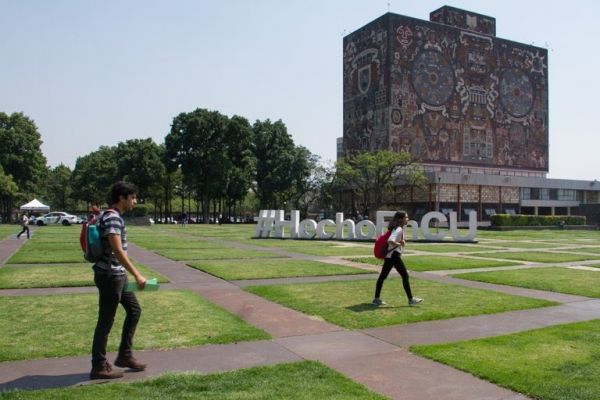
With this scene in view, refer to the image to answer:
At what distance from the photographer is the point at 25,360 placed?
5.73 meters

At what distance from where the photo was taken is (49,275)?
42.0ft

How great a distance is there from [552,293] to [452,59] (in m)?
61.5

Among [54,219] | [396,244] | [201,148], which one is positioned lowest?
[54,219]

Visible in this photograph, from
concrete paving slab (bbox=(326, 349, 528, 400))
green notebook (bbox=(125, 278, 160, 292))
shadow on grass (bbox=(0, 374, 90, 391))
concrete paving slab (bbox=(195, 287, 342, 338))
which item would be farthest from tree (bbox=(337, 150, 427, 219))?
shadow on grass (bbox=(0, 374, 90, 391))

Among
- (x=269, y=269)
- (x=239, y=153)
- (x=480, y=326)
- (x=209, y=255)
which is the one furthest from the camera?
(x=239, y=153)

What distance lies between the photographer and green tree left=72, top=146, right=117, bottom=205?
71.7 meters

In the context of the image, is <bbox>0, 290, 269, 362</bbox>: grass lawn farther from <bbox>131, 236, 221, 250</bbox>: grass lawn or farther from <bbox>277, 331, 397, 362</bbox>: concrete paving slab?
<bbox>131, 236, 221, 250</bbox>: grass lawn

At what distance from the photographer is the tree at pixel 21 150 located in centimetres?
6216

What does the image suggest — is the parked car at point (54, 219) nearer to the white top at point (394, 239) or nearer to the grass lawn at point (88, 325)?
the grass lawn at point (88, 325)

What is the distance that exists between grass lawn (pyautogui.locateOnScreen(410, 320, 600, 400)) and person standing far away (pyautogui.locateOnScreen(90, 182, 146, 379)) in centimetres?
321

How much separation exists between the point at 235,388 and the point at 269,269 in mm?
9688

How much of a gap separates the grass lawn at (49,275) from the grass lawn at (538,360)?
7599mm

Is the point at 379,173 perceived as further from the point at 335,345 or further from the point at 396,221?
the point at 335,345

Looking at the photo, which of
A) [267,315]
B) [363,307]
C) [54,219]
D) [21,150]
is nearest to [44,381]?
[267,315]
